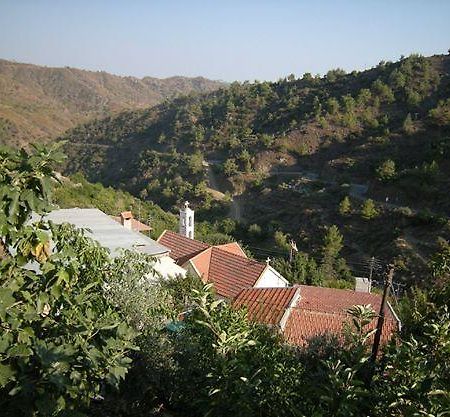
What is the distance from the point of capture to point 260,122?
57.9 meters

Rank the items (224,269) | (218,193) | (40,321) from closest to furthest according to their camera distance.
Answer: (40,321) → (224,269) → (218,193)

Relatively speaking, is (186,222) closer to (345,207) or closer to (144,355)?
(144,355)

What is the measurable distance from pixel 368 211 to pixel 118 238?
80.3 feet

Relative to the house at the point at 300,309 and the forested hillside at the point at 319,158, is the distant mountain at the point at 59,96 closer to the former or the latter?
the forested hillside at the point at 319,158

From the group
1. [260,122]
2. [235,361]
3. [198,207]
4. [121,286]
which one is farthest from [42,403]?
[260,122]

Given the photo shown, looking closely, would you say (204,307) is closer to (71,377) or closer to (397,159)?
(71,377)

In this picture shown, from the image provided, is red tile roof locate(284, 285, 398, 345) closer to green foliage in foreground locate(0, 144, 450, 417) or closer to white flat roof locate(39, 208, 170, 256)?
white flat roof locate(39, 208, 170, 256)

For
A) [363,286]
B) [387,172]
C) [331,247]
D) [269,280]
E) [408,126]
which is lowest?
[331,247]

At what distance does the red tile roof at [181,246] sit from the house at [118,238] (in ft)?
10.4

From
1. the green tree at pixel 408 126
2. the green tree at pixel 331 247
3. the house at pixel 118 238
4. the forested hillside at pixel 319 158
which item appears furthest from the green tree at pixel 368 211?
the house at pixel 118 238

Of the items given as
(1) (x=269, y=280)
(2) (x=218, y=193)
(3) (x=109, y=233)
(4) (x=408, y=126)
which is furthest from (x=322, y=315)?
(4) (x=408, y=126)

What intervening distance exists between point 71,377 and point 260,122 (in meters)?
56.6

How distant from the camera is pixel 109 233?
14.0 meters

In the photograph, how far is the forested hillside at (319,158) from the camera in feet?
110
